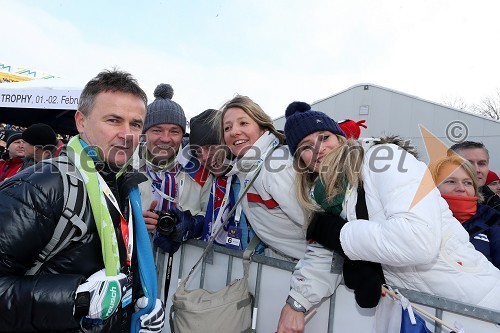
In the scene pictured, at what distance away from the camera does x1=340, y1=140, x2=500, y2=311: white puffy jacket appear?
146 cm

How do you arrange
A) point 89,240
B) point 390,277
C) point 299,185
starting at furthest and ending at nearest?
point 299,185
point 390,277
point 89,240

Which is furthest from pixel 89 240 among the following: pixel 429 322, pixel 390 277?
pixel 429 322

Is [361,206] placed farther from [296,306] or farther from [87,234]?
[87,234]

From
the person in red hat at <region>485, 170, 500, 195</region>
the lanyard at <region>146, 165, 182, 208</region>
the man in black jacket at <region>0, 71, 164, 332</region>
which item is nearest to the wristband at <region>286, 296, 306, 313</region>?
the man in black jacket at <region>0, 71, 164, 332</region>

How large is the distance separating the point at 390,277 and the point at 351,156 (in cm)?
65

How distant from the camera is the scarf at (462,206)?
2.24 metres

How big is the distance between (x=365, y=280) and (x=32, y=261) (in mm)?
1415

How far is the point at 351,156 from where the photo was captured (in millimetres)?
1854

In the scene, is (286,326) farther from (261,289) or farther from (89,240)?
(89,240)

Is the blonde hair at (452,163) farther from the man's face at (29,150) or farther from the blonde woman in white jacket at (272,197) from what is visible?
the man's face at (29,150)

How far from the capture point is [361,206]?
5.68 ft

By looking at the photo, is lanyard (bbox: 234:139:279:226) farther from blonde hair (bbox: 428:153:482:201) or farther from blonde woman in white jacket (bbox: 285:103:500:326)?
blonde hair (bbox: 428:153:482:201)

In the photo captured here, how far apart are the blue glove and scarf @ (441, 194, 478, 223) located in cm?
182

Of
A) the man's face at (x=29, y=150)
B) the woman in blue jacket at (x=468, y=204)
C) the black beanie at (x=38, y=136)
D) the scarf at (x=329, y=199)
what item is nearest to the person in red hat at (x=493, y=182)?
the woman in blue jacket at (x=468, y=204)
